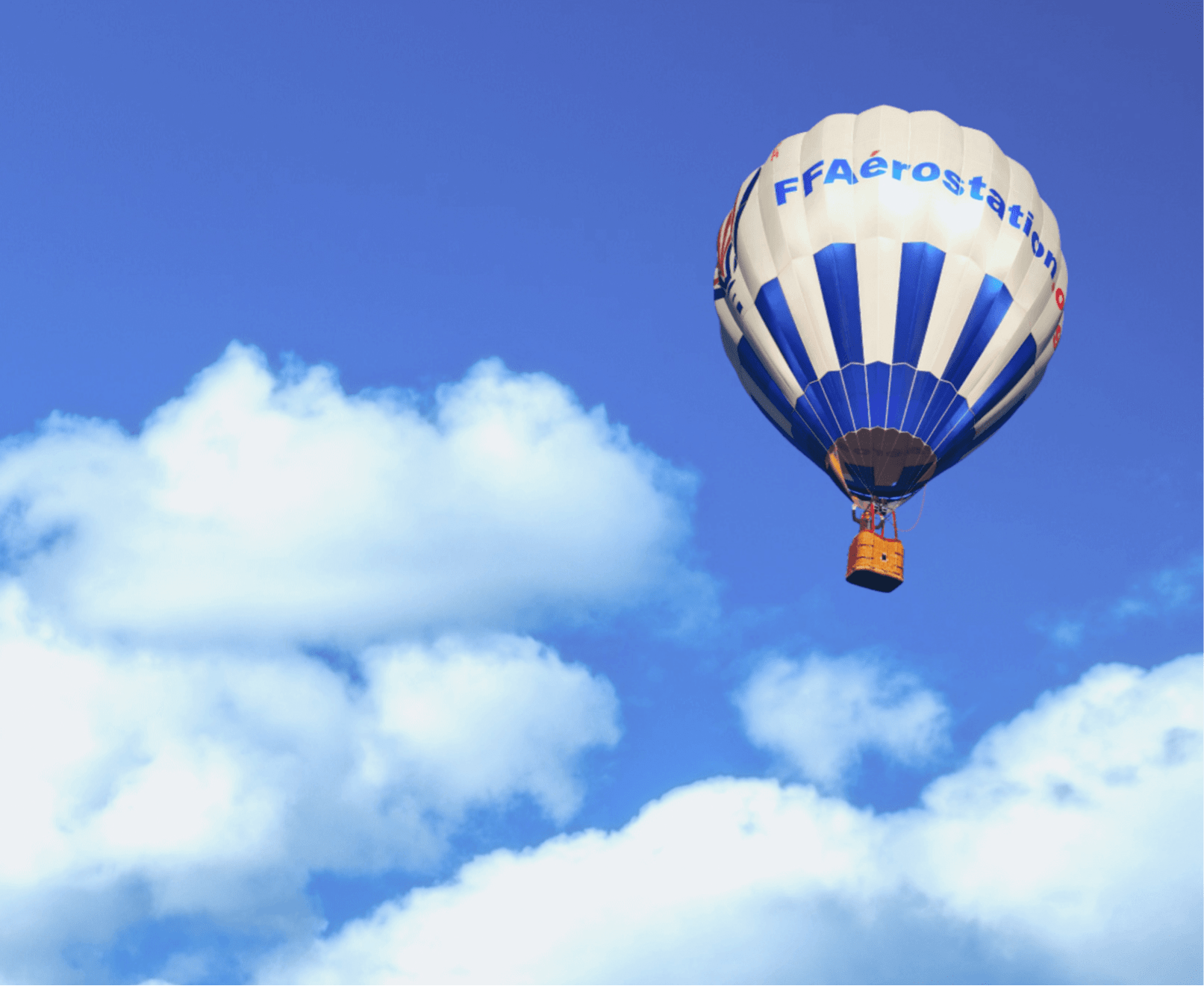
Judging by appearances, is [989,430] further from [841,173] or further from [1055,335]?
[841,173]

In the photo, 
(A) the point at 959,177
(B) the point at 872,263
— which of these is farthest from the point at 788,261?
(A) the point at 959,177

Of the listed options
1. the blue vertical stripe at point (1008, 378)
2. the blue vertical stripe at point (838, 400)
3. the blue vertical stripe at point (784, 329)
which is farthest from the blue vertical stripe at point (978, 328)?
the blue vertical stripe at point (784, 329)

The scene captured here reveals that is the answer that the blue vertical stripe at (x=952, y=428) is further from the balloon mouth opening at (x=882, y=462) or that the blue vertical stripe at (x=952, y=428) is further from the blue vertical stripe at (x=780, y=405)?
the blue vertical stripe at (x=780, y=405)

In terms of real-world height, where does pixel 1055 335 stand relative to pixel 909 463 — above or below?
above

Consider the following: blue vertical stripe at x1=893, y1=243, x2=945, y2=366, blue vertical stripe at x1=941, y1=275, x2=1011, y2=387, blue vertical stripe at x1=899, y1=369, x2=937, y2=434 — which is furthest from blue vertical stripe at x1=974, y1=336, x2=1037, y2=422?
blue vertical stripe at x1=893, y1=243, x2=945, y2=366

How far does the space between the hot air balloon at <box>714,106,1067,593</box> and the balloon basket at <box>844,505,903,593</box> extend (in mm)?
43

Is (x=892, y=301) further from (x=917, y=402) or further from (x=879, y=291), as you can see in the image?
(x=917, y=402)

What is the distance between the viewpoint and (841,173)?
43.7 metres

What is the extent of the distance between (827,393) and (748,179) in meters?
7.46

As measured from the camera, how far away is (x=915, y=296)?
42.4 metres

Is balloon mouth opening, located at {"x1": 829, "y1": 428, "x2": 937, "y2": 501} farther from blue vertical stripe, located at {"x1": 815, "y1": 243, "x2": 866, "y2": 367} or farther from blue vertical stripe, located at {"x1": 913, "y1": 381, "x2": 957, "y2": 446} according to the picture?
blue vertical stripe, located at {"x1": 815, "y1": 243, "x2": 866, "y2": 367}

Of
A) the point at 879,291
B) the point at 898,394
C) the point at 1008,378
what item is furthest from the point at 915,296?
the point at 1008,378

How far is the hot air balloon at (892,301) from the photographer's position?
1667 inches

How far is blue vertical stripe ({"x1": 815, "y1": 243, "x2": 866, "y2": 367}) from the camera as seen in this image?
42500 mm
